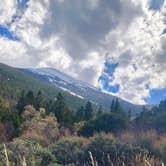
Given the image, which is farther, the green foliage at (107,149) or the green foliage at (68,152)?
the green foliage at (68,152)

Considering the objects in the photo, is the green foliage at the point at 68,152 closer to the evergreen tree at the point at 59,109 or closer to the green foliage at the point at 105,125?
the green foliage at the point at 105,125

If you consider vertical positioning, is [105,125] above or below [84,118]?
below

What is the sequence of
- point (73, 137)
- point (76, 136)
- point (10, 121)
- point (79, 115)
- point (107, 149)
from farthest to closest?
point (79, 115)
point (10, 121)
point (76, 136)
point (73, 137)
point (107, 149)

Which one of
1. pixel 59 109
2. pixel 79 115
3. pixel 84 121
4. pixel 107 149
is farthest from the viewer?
pixel 79 115

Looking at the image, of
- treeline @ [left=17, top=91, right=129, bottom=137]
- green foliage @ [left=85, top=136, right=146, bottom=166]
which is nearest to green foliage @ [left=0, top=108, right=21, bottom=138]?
treeline @ [left=17, top=91, right=129, bottom=137]

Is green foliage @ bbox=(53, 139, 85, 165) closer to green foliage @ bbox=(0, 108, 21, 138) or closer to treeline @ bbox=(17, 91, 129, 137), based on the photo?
green foliage @ bbox=(0, 108, 21, 138)

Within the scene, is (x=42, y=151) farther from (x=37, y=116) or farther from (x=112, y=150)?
(x=37, y=116)

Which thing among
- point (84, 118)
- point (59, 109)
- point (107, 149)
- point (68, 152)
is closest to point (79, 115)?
point (84, 118)

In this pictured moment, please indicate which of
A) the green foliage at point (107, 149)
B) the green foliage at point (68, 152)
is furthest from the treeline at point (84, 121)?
the green foliage at point (107, 149)

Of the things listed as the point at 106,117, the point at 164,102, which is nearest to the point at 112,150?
the point at 106,117

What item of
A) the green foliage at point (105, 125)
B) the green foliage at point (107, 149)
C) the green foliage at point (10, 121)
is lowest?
the green foliage at point (10, 121)

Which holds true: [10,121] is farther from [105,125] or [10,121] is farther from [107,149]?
[107,149]

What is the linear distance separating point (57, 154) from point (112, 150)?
13.4 ft

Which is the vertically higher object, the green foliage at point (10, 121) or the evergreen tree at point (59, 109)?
the evergreen tree at point (59, 109)
